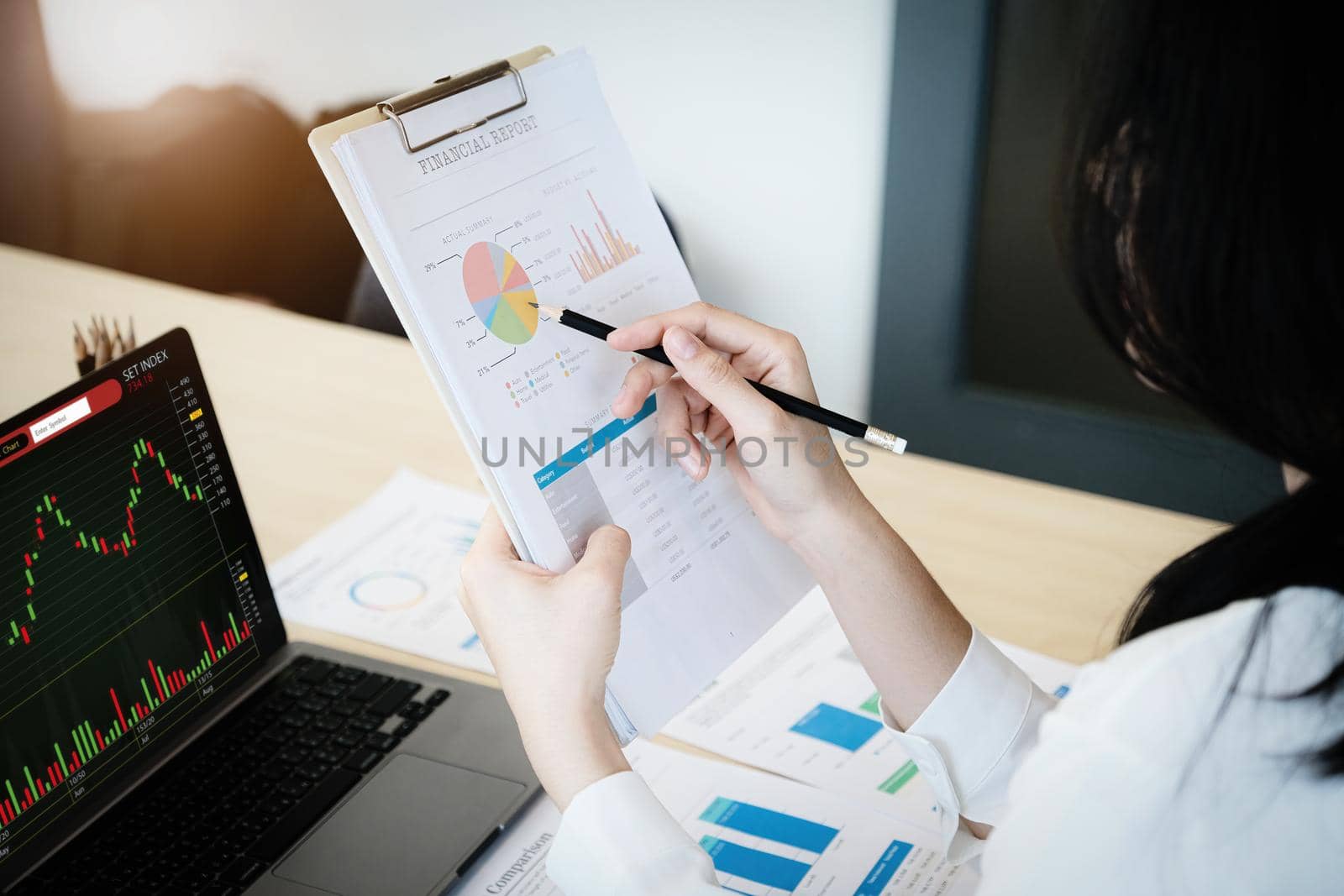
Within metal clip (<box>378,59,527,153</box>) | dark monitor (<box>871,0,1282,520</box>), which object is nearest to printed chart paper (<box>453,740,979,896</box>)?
metal clip (<box>378,59,527,153</box>)

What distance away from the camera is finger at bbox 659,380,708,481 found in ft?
2.92

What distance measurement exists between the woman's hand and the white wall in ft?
5.61

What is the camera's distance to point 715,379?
82 centimetres

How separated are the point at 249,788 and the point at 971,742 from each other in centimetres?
54

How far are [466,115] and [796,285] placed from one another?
1.77 meters

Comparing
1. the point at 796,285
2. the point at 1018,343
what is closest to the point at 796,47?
the point at 796,285

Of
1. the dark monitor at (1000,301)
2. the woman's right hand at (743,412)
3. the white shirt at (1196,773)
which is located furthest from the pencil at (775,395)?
the dark monitor at (1000,301)

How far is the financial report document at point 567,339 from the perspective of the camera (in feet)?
2.50

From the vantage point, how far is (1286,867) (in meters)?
0.54

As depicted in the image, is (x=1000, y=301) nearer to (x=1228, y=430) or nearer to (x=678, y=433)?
(x=678, y=433)

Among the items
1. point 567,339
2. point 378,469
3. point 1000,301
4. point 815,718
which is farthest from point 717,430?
point 1000,301

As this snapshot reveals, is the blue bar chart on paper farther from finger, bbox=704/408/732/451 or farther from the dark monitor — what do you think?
the dark monitor

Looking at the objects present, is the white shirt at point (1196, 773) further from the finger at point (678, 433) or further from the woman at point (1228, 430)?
the finger at point (678, 433)

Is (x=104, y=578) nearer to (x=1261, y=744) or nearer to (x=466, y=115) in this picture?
(x=466, y=115)
